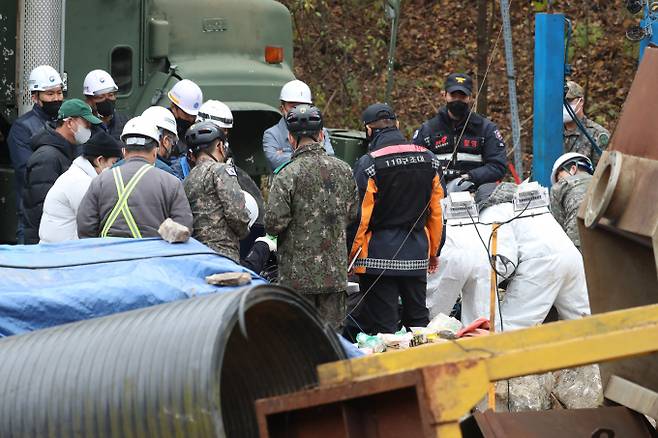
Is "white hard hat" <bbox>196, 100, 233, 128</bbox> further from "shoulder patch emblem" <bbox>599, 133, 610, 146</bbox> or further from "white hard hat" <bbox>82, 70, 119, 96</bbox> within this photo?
"shoulder patch emblem" <bbox>599, 133, 610, 146</bbox>

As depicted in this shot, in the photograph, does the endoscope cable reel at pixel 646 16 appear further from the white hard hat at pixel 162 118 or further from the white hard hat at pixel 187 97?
the white hard hat at pixel 162 118

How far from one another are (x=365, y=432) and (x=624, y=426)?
1.51 m

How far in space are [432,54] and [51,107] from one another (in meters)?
10.4

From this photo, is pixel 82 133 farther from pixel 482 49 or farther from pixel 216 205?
pixel 482 49

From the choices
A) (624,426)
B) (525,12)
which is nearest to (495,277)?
(624,426)

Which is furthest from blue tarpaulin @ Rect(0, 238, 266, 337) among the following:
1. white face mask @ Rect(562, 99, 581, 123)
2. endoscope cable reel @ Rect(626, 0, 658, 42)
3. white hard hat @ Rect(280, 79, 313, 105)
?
white face mask @ Rect(562, 99, 581, 123)

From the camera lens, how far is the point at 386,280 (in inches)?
350

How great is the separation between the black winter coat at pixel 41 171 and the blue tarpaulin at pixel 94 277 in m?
1.70

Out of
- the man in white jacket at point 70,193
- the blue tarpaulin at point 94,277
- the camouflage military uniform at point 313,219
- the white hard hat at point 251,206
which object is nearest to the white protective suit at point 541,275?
the camouflage military uniform at point 313,219

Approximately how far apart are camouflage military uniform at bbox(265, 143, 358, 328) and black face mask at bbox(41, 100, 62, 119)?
81.7 inches

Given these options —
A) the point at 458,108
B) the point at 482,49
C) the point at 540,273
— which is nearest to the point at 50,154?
the point at 540,273

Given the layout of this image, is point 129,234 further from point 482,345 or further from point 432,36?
point 432,36

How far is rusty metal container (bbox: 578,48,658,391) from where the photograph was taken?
496 cm

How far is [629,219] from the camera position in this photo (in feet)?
16.3
